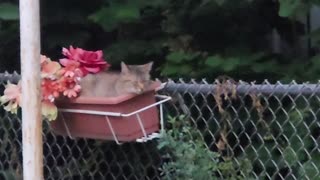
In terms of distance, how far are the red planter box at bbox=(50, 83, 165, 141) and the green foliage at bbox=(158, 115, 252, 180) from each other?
78mm

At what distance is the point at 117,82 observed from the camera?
281 cm

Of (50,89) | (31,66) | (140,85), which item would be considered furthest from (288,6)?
(31,66)

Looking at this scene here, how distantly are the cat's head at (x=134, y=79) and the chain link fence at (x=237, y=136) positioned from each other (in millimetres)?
171

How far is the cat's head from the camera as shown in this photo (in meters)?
2.76

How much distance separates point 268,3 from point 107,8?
0.78 metres

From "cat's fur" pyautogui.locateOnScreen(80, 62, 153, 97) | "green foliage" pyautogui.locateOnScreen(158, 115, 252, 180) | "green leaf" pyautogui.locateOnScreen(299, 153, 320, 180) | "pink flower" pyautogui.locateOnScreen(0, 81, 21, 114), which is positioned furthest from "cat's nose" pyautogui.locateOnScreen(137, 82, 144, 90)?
"green leaf" pyautogui.locateOnScreen(299, 153, 320, 180)

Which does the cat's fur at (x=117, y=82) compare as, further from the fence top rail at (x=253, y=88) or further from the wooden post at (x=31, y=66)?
the wooden post at (x=31, y=66)

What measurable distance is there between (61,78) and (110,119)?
9.1 inches

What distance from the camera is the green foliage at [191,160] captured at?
111 inches

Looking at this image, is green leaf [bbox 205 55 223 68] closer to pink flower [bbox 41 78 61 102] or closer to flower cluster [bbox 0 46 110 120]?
flower cluster [bbox 0 46 110 120]

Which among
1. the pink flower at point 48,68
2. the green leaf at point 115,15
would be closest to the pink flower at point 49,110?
the pink flower at point 48,68

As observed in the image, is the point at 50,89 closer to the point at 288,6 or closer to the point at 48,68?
the point at 48,68

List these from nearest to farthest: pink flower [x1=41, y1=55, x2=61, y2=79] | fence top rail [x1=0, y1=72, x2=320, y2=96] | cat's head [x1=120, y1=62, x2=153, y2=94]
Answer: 1. fence top rail [x1=0, y1=72, x2=320, y2=96]
2. cat's head [x1=120, y1=62, x2=153, y2=94]
3. pink flower [x1=41, y1=55, x2=61, y2=79]

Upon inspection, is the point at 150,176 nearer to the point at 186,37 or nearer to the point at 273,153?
the point at 273,153
